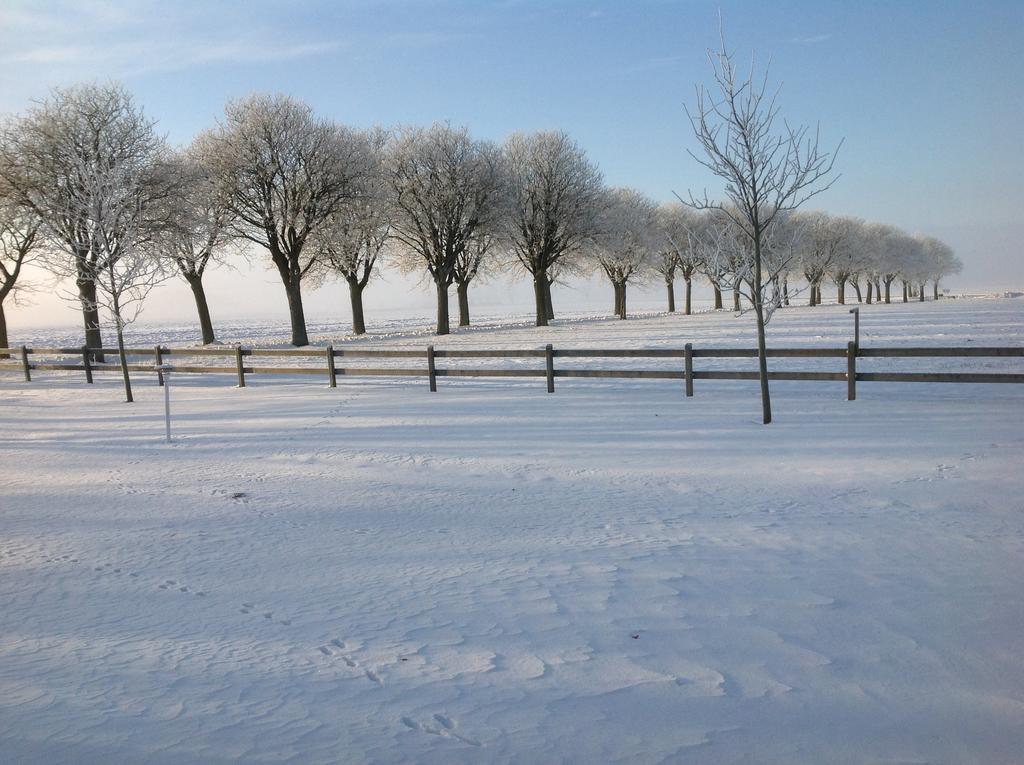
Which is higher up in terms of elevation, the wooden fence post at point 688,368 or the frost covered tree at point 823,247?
the frost covered tree at point 823,247

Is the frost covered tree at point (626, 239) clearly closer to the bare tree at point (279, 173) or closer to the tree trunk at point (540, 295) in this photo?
the tree trunk at point (540, 295)

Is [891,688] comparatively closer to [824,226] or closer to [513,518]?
[513,518]

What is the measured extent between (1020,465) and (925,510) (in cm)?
240

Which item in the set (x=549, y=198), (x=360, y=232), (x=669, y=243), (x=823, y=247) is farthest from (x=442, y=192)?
(x=823, y=247)

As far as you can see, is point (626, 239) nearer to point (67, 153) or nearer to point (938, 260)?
point (67, 153)

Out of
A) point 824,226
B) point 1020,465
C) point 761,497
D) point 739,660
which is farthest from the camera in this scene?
point 824,226

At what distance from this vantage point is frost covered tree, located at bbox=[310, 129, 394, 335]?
35469mm

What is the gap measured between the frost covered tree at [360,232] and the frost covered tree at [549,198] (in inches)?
313

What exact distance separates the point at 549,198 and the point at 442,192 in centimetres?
779

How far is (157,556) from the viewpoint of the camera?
19.8ft

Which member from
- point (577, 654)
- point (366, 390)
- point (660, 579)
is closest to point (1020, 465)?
point (660, 579)

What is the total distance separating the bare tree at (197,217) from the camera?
30.8 metres

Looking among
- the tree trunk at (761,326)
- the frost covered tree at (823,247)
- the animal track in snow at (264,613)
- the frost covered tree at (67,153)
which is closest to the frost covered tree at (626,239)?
the frost covered tree at (823,247)

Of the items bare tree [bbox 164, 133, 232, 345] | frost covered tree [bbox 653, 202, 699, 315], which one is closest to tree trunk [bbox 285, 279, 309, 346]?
bare tree [bbox 164, 133, 232, 345]
